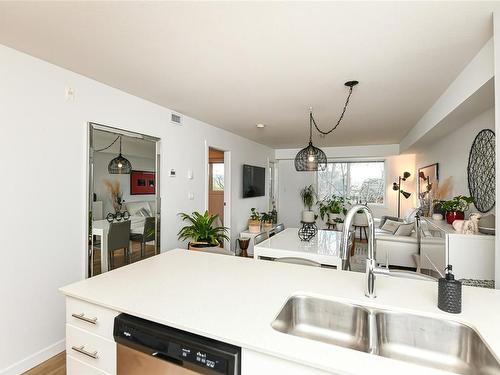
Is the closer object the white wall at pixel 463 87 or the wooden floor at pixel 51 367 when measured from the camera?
the white wall at pixel 463 87

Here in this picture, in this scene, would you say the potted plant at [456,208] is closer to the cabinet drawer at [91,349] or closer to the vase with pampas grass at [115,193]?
the cabinet drawer at [91,349]

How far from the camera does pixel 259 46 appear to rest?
180 centimetres

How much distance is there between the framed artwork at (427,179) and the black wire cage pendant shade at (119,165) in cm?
441

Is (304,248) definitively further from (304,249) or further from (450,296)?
(450,296)

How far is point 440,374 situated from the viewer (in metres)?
0.68

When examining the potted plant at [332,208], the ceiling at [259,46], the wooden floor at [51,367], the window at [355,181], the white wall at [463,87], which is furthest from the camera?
the potted plant at [332,208]

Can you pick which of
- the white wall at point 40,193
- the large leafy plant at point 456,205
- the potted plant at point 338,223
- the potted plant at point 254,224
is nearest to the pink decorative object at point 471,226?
the large leafy plant at point 456,205

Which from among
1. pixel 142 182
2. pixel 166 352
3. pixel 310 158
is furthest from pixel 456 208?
pixel 142 182

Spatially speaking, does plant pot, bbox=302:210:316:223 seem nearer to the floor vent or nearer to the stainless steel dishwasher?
the floor vent

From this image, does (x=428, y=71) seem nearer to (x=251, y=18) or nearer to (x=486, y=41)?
(x=486, y=41)

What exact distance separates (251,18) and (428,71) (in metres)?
1.67

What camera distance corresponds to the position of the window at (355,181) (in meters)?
6.62

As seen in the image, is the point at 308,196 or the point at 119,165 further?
the point at 308,196

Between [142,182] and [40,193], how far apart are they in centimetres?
100
